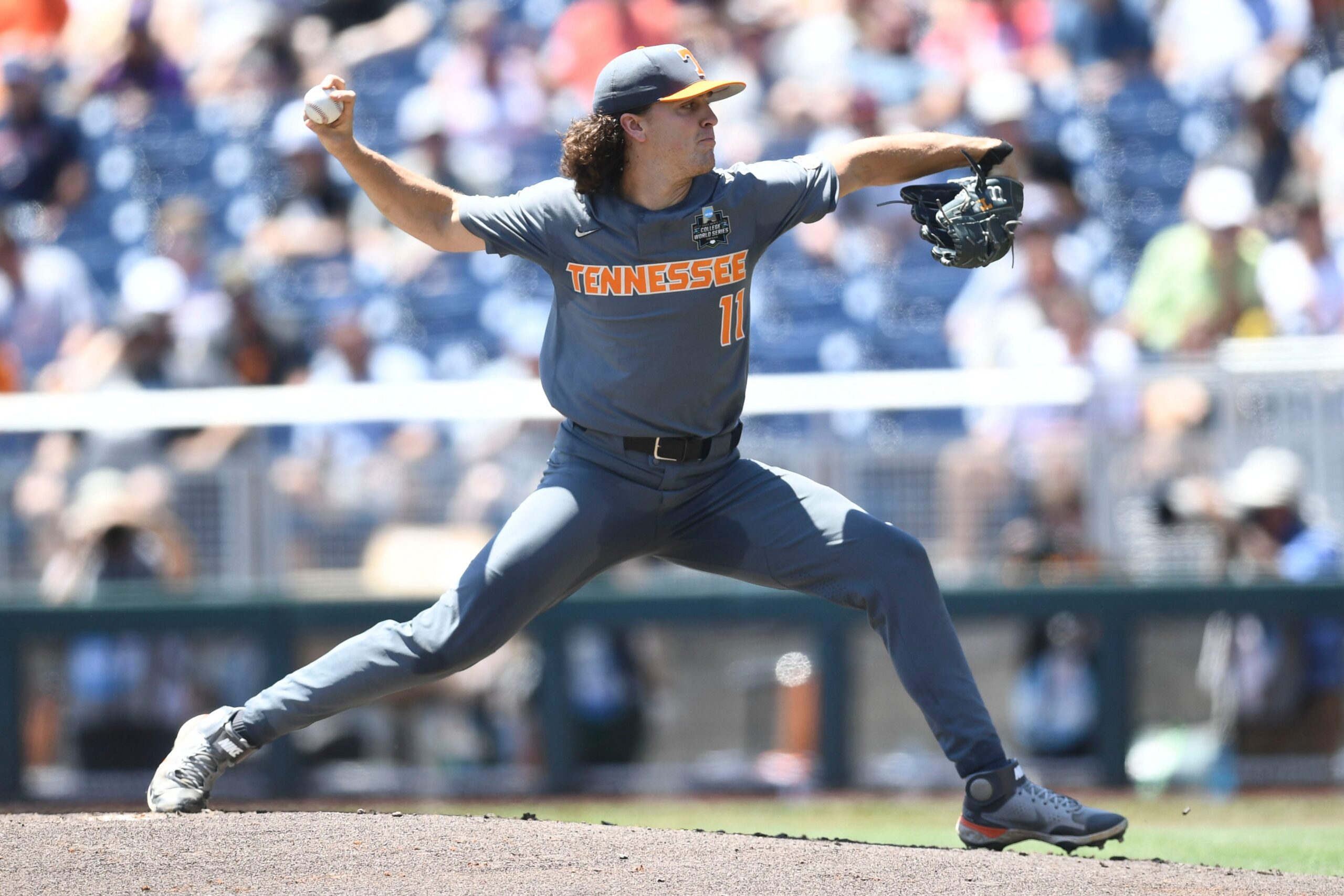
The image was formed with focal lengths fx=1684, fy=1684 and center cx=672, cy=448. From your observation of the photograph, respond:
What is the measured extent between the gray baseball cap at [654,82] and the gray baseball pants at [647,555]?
84 centimetres

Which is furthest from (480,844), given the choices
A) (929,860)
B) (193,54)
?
(193,54)

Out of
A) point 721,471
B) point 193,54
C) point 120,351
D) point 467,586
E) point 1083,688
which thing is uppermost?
point 193,54

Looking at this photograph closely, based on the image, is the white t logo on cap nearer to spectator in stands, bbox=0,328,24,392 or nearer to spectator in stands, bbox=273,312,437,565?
spectator in stands, bbox=273,312,437,565

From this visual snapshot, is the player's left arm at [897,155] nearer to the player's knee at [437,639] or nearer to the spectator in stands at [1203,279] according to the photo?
the player's knee at [437,639]

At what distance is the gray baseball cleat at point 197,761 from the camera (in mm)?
4352

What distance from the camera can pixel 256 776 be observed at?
768 centimetres

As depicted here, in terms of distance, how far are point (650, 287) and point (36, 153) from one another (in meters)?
8.54

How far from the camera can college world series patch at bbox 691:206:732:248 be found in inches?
165

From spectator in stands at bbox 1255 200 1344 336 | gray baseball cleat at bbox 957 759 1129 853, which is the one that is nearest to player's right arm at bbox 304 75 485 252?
gray baseball cleat at bbox 957 759 1129 853

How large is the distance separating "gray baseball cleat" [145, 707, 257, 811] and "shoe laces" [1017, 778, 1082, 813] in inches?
77.9

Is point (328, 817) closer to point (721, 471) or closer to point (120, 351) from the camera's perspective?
point (721, 471)

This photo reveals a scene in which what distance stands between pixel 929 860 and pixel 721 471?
1095 millimetres

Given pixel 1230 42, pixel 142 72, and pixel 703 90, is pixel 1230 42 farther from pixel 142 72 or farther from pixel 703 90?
pixel 142 72

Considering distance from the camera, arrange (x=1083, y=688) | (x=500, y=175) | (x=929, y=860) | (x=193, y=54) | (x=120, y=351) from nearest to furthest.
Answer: (x=929, y=860) < (x=1083, y=688) < (x=120, y=351) < (x=500, y=175) < (x=193, y=54)
